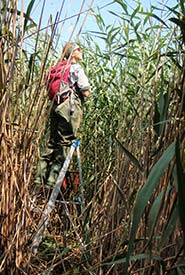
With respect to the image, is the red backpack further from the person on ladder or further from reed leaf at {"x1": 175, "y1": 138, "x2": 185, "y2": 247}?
reed leaf at {"x1": 175, "y1": 138, "x2": 185, "y2": 247}

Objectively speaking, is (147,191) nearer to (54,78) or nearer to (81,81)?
(54,78)

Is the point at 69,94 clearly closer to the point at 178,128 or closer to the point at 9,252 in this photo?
the point at 9,252

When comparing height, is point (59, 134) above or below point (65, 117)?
below

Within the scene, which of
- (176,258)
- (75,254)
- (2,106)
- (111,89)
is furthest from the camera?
(111,89)

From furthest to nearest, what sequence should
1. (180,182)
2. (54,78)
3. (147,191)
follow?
1. (54,78)
2. (147,191)
3. (180,182)

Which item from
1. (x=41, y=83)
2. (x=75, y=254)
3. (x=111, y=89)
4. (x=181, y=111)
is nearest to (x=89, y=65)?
(x=111, y=89)

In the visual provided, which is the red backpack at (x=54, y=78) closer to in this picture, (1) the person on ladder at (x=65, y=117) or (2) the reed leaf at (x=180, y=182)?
(1) the person on ladder at (x=65, y=117)

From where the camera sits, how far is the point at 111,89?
13.2 feet

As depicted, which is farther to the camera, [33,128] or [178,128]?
[33,128]

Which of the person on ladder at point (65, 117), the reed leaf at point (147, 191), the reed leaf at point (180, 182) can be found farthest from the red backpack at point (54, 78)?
the reed leaf at point (180, 182)

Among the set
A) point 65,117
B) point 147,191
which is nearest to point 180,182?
point 147,191

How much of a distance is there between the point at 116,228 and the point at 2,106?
55 cm

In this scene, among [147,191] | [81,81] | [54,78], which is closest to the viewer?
[147,191]

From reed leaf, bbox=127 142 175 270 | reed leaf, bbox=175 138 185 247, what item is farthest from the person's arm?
reed leaf, bbox=175 138 185 247
